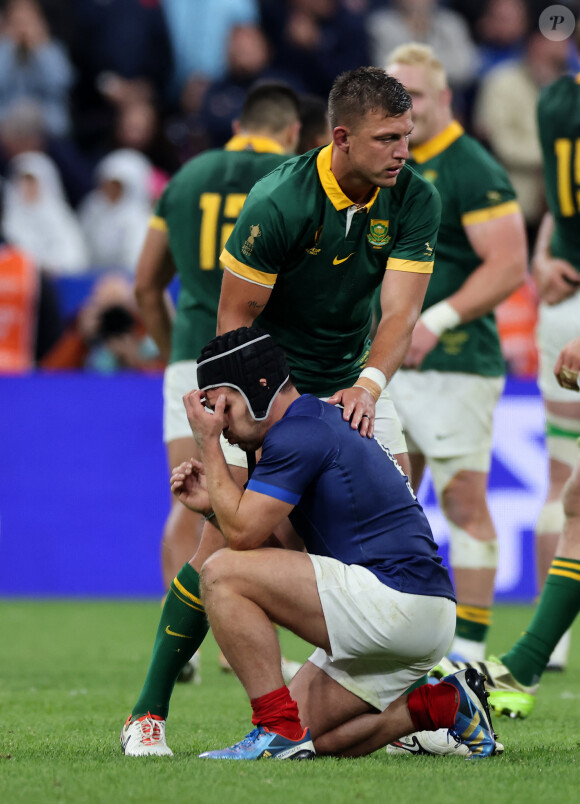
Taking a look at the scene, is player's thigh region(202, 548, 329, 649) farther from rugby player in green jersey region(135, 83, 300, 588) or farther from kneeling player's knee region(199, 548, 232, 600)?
rugby player in green jersey region(135, 83, 300, 588)

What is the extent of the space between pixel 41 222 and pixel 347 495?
8.66 metres

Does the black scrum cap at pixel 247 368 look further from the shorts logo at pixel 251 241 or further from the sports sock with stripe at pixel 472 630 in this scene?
the sports sock with stripe at pixel 472 630

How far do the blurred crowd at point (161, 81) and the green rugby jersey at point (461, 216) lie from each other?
617cm

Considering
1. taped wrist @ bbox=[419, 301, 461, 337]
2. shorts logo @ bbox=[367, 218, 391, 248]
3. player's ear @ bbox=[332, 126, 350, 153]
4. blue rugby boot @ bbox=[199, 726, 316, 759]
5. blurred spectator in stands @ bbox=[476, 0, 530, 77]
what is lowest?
blue rugby boot @ bbox=[199, 726, 316, 759]

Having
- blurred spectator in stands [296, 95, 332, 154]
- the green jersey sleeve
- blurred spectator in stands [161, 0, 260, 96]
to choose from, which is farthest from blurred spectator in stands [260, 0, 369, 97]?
the green jersey sleeve

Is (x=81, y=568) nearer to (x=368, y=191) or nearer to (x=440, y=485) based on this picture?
(x=440, y=485)

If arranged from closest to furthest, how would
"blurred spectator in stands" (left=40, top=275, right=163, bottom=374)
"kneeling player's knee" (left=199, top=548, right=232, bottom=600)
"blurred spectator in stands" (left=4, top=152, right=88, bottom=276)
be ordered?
1. "kneeling player's knee" (left=199, top=548, right=232, bottom=600)
2. "blurred spectator in stands" (left=40, top=275, right=163, bottom=374)
3. "blurred spectator in stands" (left=4, top=152, right=88, bottom=276)

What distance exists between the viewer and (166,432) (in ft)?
20.2

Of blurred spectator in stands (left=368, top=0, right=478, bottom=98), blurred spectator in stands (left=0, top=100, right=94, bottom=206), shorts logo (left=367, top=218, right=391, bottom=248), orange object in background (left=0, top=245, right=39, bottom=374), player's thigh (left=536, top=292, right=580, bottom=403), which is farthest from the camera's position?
blurred spectator in stands (left=368, top=0, right=478, bottom=98)

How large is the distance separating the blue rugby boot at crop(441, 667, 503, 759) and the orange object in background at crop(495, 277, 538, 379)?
657cm

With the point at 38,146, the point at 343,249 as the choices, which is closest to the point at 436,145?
the point at 343,249

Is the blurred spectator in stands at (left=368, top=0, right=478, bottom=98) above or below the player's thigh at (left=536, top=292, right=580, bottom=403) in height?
above

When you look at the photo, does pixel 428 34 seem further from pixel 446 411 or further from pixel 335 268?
pixel 335 268

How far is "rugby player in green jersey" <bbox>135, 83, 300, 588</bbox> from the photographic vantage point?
5.94 meters
